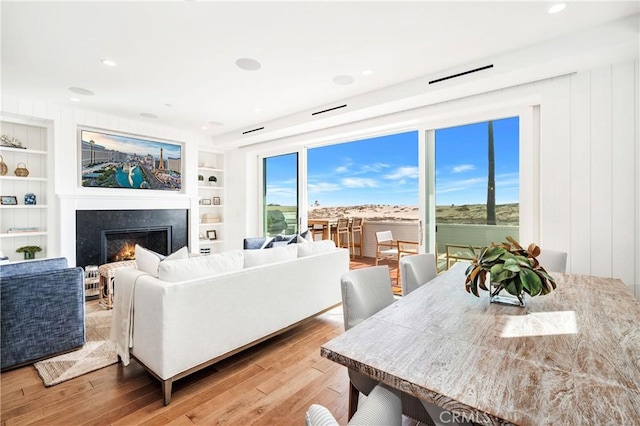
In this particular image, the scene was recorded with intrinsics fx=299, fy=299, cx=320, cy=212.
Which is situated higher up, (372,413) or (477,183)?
(477,183)

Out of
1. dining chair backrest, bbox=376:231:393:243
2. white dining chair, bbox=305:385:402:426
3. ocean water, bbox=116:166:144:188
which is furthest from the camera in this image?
dining chair backrest, bbox=376:231:393:243

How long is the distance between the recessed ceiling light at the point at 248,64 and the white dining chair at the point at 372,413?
307 cm

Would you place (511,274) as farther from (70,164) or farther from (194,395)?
(70,164)

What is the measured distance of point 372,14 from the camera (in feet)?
7.36

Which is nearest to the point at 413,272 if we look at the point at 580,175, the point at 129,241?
the point at 580,175

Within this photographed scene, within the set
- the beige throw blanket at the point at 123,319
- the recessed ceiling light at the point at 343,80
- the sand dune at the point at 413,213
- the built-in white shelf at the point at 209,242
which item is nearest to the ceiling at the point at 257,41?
the recessed ceiling light at the point at 343,80

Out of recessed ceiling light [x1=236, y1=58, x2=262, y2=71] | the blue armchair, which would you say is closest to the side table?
the blue armchair

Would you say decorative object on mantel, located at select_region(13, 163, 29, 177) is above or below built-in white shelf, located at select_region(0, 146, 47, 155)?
below

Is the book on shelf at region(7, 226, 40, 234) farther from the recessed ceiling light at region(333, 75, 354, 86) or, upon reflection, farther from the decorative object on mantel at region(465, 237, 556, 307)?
the decorative object on mantel at region(465, 237, 556, 307)

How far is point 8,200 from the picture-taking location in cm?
419

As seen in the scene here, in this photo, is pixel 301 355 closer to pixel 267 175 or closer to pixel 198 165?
pixel 267 175

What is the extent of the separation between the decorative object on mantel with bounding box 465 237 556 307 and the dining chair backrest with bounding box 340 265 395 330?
19.1 inches

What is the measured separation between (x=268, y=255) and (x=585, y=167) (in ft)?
9.92

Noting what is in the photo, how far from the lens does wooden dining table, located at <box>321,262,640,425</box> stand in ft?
2.54
